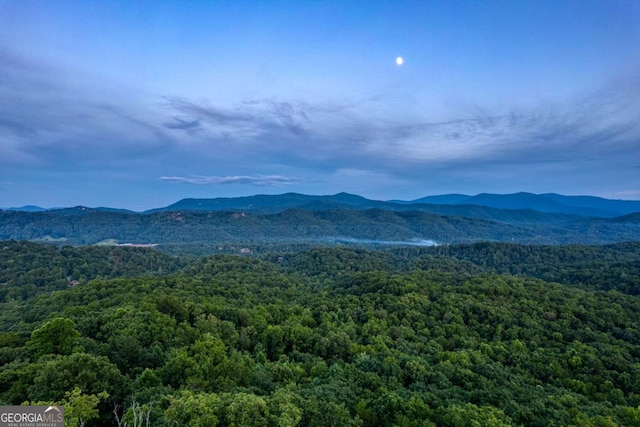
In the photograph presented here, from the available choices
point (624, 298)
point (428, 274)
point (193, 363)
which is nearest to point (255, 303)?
point (193, 363)

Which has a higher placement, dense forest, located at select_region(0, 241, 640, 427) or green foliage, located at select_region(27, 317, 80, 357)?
green foliage, located at select_region(27, 317, 80, 357)

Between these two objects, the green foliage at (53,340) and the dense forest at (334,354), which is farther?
the green foliage at (53,340)

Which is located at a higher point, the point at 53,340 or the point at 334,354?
the point at 53,340

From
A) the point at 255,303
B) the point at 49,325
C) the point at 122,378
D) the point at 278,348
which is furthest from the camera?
the point at 255,303

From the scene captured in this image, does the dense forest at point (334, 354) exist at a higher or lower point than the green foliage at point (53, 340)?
lower

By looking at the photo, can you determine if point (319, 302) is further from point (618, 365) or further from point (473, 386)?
point (618, 365)

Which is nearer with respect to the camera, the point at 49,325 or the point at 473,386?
the point at 49,325

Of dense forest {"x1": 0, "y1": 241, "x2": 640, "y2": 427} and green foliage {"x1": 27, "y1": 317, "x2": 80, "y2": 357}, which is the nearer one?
dense forest {"x1": 0, "y1": 241, "x2": 640, "y2": 427}

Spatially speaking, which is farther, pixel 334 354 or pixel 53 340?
pixel 334 354
